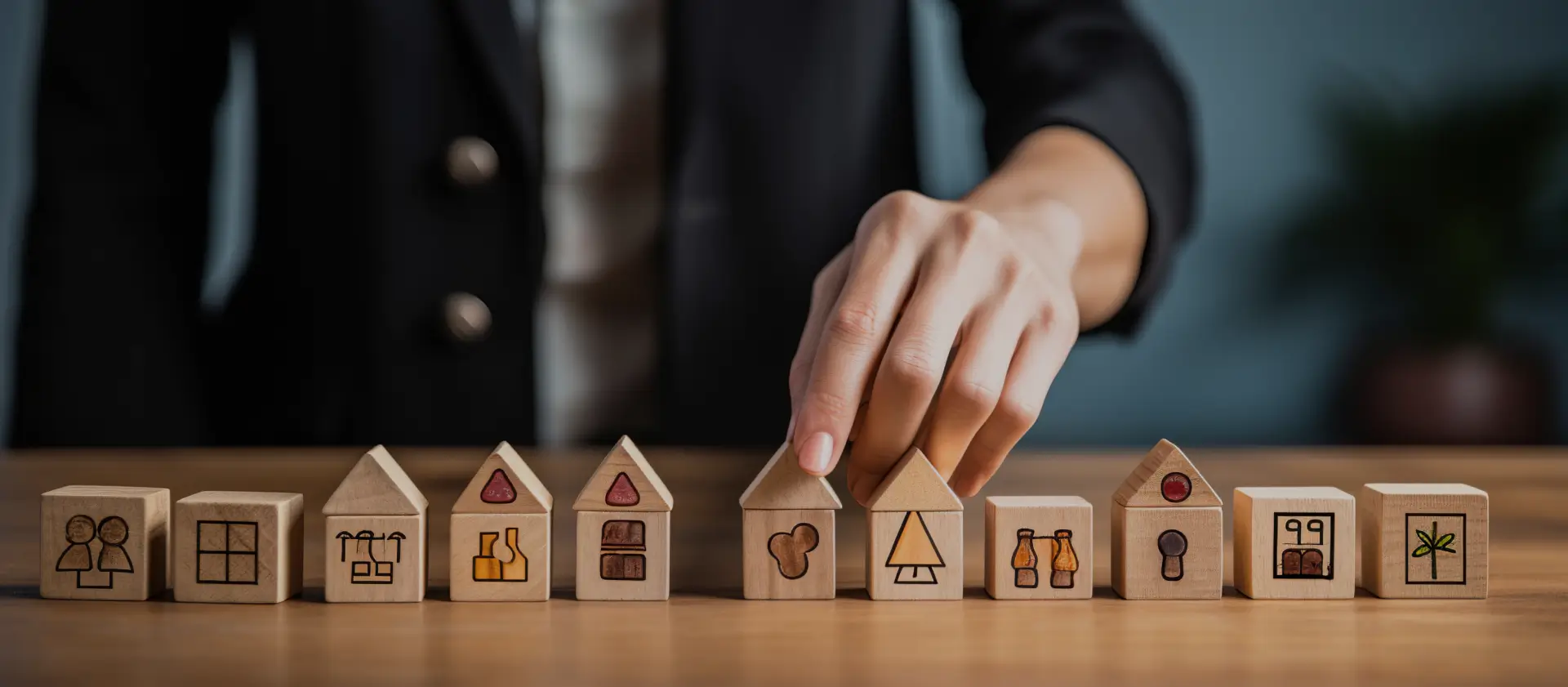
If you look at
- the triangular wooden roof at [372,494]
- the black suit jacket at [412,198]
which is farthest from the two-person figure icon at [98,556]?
the black suit jacket at [412,198]

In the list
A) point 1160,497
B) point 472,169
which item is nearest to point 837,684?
point 1160,497

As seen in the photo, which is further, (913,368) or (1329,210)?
(1329,210)

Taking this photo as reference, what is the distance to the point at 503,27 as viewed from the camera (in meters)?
1.28

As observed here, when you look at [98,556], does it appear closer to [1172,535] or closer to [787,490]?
[787,490]

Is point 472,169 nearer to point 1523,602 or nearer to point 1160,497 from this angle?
point 1160,497

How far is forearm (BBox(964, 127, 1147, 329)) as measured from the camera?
40.0 inches

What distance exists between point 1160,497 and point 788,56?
0.86 m

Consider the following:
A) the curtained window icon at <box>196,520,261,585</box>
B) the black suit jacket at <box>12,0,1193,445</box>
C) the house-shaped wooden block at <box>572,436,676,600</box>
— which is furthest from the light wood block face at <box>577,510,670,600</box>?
the black suit jacket at <box>12,0,1193,445</box>

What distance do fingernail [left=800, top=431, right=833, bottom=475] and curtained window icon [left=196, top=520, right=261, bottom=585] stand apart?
35 centimetres

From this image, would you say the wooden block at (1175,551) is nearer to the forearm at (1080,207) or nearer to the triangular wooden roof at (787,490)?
the triangular wooden roof at (787,490)

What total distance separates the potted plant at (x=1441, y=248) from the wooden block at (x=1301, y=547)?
264 centimetres

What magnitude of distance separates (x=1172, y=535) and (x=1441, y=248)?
2.84 m

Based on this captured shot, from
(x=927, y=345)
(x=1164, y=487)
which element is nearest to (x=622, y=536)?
(x=927, y=345)

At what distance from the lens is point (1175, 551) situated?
0.74m
